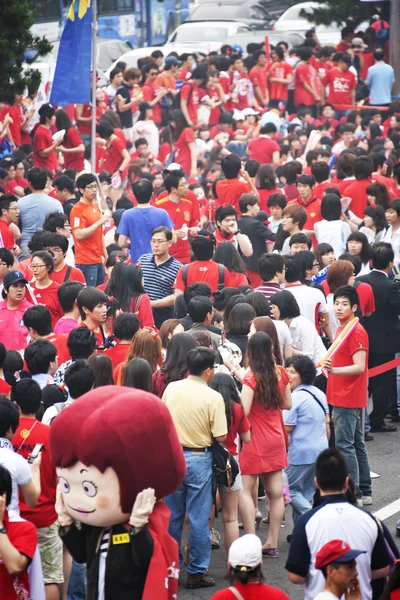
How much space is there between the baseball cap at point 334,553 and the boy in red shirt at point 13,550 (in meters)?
1.31

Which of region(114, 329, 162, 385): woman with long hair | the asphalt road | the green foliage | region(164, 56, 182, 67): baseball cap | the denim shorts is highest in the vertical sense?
the green foliage

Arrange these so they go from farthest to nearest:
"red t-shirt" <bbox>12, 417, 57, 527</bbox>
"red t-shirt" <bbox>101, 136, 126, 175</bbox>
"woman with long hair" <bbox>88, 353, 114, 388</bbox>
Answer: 1. "red t-shirt" <bbox>101, 136, 126, 175</bbox>
2. "woman with long hair" <bbox>88, 353, 114, 388</bbox>
3. "red t-shirt" <bbox>12, 417, 57, 527</bbox>

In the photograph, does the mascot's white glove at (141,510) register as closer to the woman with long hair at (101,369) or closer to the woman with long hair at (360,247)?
the woman with long hair at (101,369)

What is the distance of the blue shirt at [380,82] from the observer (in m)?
21.5

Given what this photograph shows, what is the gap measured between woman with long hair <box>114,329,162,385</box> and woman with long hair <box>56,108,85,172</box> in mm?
7533

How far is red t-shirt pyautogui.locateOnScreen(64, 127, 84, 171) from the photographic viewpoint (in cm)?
1465

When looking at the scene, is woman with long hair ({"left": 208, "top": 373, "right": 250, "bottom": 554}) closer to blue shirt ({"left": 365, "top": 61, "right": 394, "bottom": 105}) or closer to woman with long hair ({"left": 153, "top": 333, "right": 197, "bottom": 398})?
woman with long hair ({"left": 153, "top": 333, "right": 197, "bottom": 398})

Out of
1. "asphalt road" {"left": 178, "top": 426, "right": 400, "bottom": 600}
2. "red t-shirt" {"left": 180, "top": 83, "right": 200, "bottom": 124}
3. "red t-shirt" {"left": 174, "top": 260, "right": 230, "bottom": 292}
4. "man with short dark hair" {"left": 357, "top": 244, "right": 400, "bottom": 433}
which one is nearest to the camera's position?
"asphalt road" {"left": 178, "top": 426, "right": 400, "bottom": 600}

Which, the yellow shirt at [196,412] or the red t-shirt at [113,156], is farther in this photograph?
the red t-shirt at [113,156]

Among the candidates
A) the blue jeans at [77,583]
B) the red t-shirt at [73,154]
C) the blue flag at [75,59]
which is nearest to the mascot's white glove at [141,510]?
the blue jeans at [77,583]

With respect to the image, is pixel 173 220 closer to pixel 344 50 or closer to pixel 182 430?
pixel 182 430

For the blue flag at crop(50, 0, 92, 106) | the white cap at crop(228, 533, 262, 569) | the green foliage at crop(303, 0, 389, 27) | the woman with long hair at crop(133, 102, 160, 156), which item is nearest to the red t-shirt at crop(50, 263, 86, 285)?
the blue flag at crop(50, 0, 92, 106)

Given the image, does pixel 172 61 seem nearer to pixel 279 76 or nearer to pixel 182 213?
pixel 279 76

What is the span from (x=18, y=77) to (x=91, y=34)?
173 centimetres
